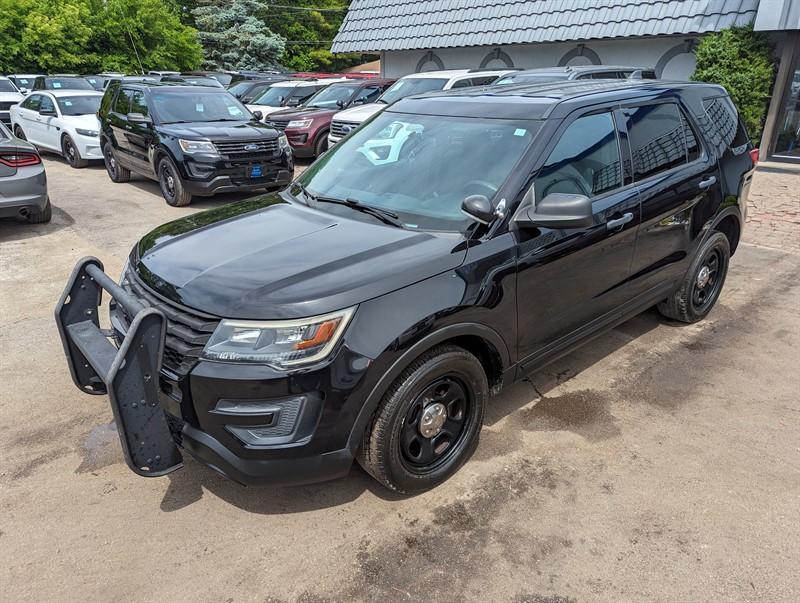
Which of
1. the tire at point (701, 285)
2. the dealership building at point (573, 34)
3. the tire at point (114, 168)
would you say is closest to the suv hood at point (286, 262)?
the tire at point (701, 285)

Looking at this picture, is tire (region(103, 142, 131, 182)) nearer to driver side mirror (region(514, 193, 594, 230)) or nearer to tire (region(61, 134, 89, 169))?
tire (region(61, 134, 89, 169))

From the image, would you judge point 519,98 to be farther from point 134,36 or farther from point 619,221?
point 134,36

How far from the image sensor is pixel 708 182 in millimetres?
4414

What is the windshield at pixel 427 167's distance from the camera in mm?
3189

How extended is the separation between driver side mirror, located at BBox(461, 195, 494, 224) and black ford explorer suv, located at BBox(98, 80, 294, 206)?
647 cm

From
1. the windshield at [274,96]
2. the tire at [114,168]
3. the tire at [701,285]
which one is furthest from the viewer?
the windshield at [274,96]

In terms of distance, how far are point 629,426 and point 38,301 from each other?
509 cm

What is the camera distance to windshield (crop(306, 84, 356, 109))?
43.4 feet

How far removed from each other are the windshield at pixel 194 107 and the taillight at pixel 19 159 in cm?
231

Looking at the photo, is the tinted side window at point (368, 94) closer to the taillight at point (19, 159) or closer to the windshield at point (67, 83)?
the taillight at point (19, 159)

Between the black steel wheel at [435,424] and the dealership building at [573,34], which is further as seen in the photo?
the dealership building at [573,34]

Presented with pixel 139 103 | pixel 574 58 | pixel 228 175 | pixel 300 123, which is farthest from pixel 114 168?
pixel 574 58

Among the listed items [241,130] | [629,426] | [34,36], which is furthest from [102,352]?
[34,36]

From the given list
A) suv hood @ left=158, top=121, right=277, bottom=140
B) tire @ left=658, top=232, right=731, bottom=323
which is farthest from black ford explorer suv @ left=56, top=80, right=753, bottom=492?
suv hood @ left=158, top=121, right=277, bottom=140
